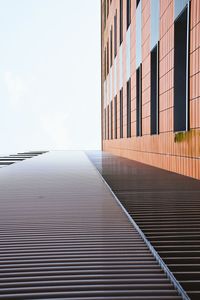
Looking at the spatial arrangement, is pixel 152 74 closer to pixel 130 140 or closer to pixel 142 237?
pixel 130 140

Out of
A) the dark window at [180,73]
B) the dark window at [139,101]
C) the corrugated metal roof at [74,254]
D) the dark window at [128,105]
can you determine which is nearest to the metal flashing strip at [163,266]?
the corrugated metal roof at [74,254]

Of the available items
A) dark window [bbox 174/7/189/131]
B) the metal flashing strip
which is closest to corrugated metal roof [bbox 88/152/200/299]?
the metal flashing strip

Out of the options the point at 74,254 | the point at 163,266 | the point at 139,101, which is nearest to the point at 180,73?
the point at 139,101

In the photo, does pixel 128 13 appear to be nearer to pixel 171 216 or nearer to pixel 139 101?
pixel 139 101

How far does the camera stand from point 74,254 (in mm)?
4355

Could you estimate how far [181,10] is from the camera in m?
11.6

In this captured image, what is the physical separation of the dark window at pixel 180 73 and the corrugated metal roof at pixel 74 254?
209 inches

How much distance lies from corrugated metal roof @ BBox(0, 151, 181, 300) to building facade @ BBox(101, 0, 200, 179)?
428 centimetres

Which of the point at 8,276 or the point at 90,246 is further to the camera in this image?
the point at 90,246

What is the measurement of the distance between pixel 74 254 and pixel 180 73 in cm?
896

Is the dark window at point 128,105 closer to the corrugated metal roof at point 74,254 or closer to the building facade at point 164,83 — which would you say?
the building facade at point 164,83

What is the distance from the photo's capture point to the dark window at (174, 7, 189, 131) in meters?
12.3

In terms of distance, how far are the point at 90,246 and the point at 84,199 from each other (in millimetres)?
3525

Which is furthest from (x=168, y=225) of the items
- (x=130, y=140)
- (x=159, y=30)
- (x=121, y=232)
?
(x=130, y=140)
